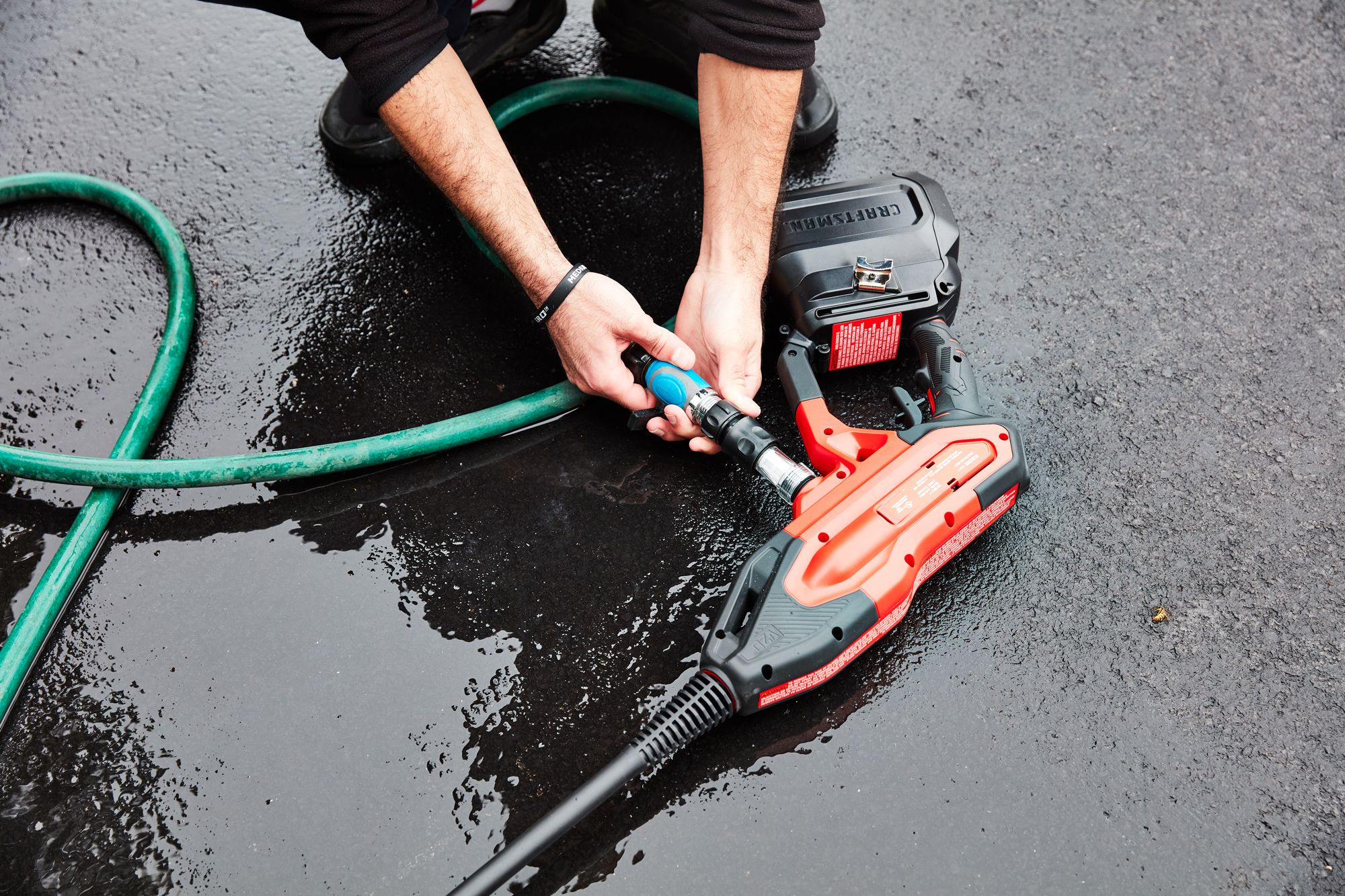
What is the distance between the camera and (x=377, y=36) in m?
1.45

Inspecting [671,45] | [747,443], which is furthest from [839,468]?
[671,45]

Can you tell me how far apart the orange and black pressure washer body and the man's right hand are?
0.21 meters

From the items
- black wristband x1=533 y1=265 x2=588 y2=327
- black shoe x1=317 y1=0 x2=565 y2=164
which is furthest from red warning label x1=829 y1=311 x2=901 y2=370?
black shoe x1=317 y1=0 x2=565 y2=164

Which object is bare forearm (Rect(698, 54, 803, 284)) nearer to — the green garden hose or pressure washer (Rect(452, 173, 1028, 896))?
pressure washer (Rect(452, 173, 1028, 896))

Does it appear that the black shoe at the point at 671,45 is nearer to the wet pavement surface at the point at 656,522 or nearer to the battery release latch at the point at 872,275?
the wet pavement surface at the point at 656,522

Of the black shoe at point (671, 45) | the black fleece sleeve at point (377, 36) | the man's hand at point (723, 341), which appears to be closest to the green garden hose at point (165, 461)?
the man's hand at point (723, 341)

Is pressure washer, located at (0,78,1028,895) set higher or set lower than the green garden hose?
lower

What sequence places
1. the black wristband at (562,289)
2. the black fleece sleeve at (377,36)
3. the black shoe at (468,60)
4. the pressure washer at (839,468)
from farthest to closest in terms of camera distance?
the black shoe at (468,60)
the black wristband at (562,289)
the black fleece sleeve at (377,36)
the pressure washer at (839,468)

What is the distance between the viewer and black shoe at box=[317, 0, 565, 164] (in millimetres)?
2074

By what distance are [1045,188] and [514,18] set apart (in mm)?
1297

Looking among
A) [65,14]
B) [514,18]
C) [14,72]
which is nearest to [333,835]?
[514,18]

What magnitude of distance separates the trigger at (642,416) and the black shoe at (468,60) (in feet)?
2.94

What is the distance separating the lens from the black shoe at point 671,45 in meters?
2.10

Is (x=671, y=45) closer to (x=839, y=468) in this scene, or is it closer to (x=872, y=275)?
(x=872, y=275)
